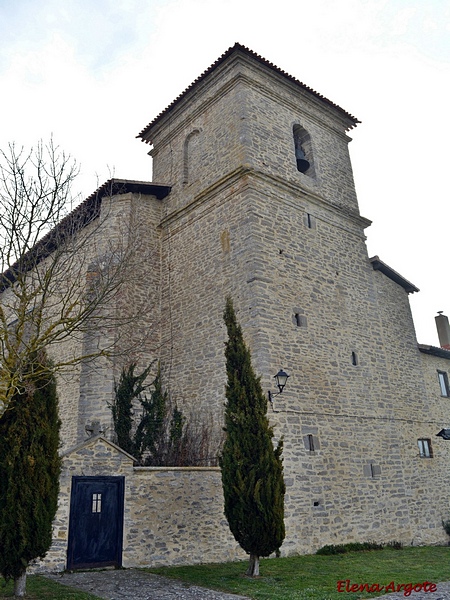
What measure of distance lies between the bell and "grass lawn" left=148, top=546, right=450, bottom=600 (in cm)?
1081

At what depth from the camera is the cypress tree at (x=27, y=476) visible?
6266 mm

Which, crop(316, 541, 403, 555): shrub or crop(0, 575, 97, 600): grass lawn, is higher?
crop(0, 575, 97, 600): grass lawn

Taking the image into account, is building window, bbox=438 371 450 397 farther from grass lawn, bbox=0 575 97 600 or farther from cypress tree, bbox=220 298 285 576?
grass lawn, bbox=0 575 97 600

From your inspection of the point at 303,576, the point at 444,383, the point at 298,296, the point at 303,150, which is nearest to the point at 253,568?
the point at 303,576

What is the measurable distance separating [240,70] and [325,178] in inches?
162

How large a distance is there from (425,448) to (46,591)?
11838mm

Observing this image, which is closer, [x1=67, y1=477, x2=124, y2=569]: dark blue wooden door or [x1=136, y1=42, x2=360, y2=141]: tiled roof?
[x1=67, y1=477, x2=124, y2=569]: dark blue wooden door

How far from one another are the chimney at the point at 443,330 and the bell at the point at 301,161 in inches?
399

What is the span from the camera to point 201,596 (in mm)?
6480

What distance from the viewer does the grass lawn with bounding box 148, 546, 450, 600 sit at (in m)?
6.68

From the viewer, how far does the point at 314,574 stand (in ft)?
26.1

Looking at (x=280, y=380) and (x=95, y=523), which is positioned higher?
(x=280, y=380)

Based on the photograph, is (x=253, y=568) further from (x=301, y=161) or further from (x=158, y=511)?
(x=301, y=161)

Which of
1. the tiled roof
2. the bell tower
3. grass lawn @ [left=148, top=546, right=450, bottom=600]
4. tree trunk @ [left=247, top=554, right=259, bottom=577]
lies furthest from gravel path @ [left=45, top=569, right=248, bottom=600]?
the tiled roof
